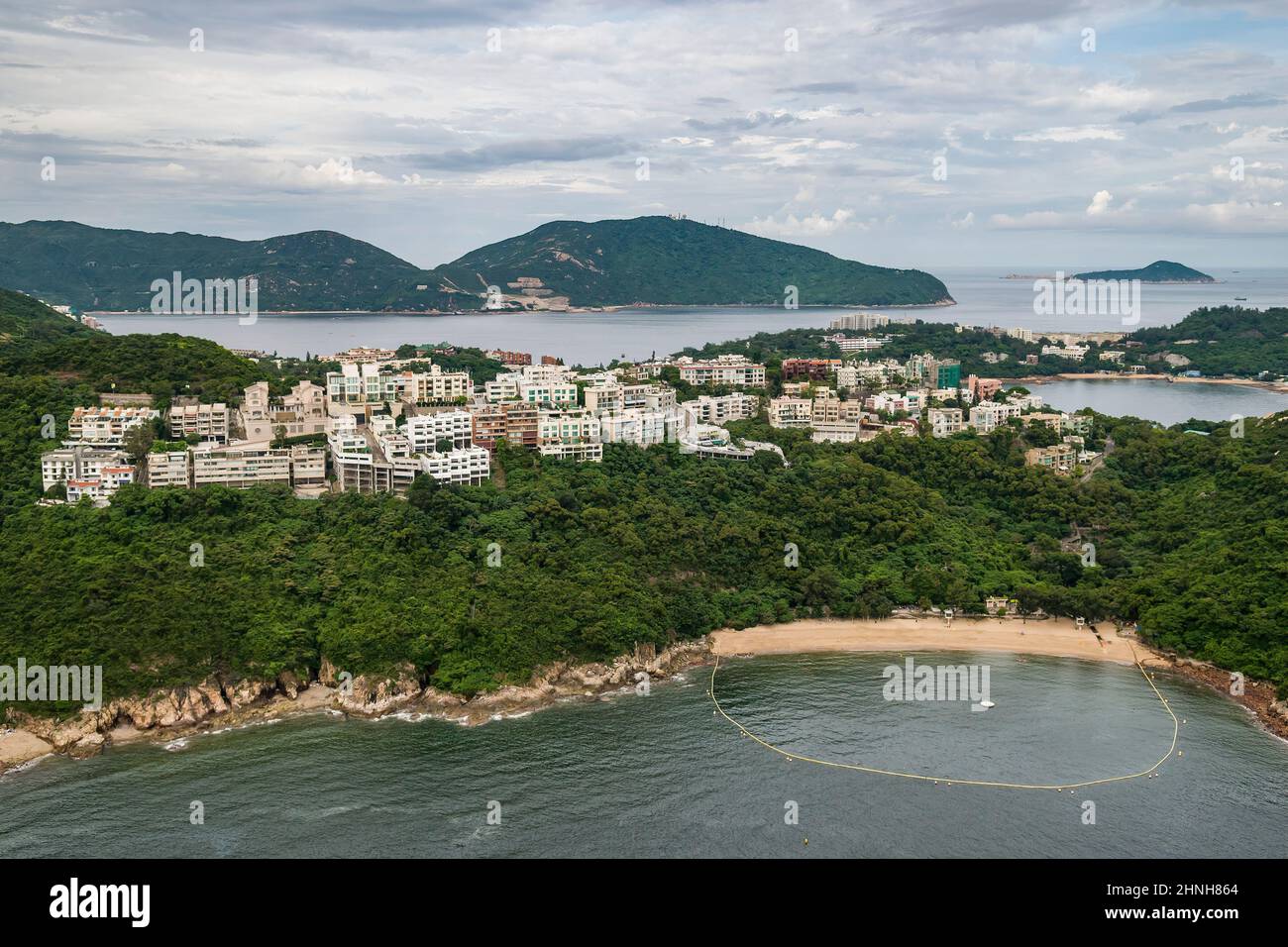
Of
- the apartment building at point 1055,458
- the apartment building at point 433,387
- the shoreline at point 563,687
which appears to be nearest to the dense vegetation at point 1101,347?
the apartment building at point 433,387

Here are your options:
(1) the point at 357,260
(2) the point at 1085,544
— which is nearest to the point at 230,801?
(2) the point at 1085,544

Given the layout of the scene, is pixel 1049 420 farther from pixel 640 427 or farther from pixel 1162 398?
pixel 1162 398

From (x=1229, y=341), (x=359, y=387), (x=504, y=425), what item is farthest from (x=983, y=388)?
(x=1229, y=341)

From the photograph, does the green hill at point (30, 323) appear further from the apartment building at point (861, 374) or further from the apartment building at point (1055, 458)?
the apartment building at point (1055, 458)

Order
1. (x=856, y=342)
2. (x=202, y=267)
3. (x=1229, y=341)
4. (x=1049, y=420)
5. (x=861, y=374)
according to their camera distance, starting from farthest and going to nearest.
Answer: (x=202, y=267) → (x=1229, y=341) → (x=856, y=342) → (x=861, y=374) → (x=1049, y=420)

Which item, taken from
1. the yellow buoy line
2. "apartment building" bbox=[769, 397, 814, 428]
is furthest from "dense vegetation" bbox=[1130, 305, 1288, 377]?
the yellow buoy line
